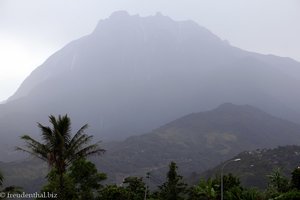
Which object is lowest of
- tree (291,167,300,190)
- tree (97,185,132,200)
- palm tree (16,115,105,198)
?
tree (97,185,132,200)

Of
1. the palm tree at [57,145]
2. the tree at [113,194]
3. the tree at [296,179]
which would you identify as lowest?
the tree at [113,194]

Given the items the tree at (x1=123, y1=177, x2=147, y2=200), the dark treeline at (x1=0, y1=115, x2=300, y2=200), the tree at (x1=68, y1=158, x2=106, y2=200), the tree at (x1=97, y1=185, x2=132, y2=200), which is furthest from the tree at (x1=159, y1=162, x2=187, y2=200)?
the tree at (x1=68, y1=158, x2=106, y2=200)

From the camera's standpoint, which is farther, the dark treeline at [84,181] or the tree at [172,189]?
the tree at [172,189]

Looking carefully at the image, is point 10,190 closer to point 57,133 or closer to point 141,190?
point 57,133

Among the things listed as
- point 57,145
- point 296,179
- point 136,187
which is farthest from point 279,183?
point 57,145

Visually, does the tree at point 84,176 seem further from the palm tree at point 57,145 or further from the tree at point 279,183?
the tree at point 279,183

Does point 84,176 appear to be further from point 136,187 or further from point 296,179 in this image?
point 296,179

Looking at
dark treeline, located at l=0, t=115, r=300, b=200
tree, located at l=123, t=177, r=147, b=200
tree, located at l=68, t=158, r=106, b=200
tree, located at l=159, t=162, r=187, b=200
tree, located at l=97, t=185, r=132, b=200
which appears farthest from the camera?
tree, located at l=123, t=177, r=147, b=200

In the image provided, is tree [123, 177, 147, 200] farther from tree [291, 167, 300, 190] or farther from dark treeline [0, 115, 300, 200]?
tree [291, 167, 300, 190]

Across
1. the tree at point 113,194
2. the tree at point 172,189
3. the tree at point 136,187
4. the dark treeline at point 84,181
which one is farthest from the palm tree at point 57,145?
the tree at point 136,187

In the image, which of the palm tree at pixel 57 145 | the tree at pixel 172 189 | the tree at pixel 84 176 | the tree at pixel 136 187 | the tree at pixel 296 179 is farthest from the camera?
the tree at pixel 136 187

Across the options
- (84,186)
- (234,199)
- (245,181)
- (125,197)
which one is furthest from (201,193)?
(245,181)

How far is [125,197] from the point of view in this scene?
5269 centimetres

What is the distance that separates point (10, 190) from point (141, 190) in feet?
136
